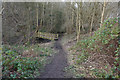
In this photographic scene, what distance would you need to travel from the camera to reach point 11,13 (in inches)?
451

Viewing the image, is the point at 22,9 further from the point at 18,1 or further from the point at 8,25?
the point at 8,25

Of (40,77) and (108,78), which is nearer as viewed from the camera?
(108,78)

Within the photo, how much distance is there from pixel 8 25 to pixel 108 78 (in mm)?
11738

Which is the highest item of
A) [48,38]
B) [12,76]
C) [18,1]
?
[18,1]

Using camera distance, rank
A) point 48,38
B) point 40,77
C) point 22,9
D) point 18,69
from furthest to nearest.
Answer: point 48,38 < point 22,9 < point 40,77 < point 18,69

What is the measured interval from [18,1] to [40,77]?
10614 mm

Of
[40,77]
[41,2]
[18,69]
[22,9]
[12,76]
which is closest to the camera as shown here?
[12,76]

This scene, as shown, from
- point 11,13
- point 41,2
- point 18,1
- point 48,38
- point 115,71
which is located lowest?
point 115,71

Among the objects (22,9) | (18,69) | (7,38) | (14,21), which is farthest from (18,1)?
(18,69)

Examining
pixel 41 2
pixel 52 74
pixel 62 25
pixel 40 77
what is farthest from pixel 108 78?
pixel 62 25

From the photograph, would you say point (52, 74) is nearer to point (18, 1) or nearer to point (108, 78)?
point (108, 78)

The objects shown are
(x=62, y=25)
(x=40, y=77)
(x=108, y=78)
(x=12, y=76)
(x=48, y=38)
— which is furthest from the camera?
(x=62, y=25)

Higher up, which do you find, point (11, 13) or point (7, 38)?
point (11, 13)

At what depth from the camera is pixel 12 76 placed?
3701 millimetres
